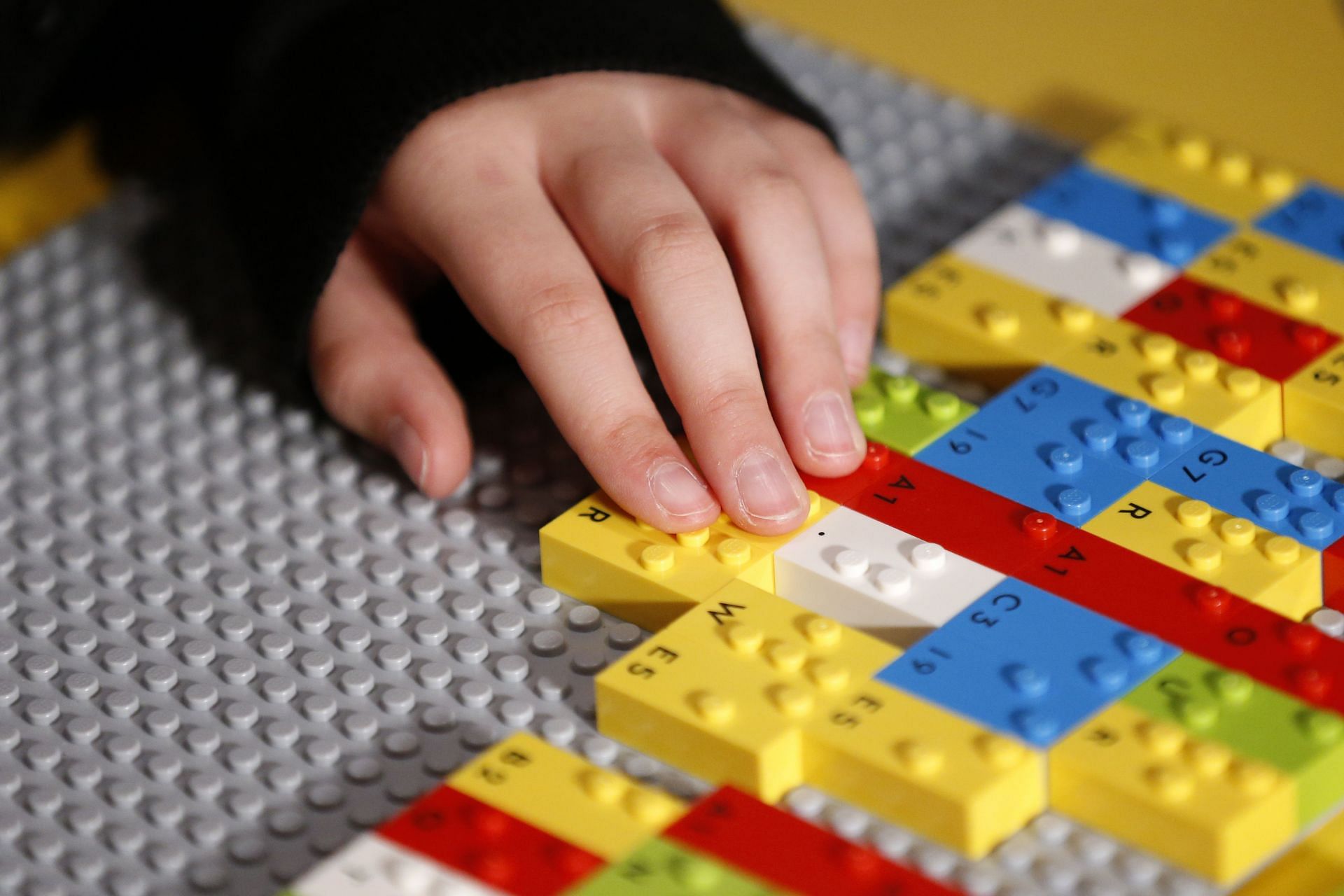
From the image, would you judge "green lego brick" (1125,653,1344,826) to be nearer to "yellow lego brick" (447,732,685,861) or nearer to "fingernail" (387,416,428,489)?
"yellow lego brick" (447,732,685,861)

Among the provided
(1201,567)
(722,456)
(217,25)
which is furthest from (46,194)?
(1201,567)

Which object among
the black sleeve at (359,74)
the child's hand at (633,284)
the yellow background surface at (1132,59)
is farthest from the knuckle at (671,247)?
the yellow background surface at (1132,59)

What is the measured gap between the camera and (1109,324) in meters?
0.80

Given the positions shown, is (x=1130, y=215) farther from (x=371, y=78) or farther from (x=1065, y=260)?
(x=371, y=78)

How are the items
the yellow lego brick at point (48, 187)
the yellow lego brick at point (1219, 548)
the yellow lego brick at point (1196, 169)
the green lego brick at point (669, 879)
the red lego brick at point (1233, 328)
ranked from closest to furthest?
the green lego brick at point (669, 879), the yellow lego brick at point (1219, 548), the red lego brick at point (1233, 328), the yellow lego brick at point (1196, 169), the yellow lego brick at point (48, 187)

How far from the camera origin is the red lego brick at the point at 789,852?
0.57 meters

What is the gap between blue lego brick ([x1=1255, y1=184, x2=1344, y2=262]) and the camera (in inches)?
33.2

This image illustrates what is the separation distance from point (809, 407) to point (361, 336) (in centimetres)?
21

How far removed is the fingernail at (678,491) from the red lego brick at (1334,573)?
224mm

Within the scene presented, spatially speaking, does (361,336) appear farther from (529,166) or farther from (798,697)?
(798,697)

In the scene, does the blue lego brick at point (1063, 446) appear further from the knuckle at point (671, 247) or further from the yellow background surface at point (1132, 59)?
the yellow background surface at point (1132, 59)

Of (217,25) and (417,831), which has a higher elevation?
(217,25)

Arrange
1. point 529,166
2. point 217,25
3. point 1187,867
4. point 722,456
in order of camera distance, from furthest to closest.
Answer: point 217,25
point 529,166
point 722,456
point 1187,867

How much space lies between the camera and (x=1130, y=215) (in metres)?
0.87
